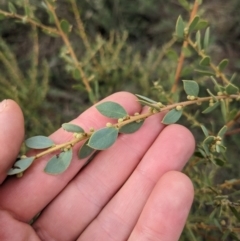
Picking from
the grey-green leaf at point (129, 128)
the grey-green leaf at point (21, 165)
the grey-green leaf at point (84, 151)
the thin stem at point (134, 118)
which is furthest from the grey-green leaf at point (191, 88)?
the grey-green leaf at point (21, 165)

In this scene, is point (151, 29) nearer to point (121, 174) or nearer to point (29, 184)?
point (121, 174)

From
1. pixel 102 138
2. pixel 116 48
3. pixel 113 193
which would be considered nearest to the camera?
pixel 102 138

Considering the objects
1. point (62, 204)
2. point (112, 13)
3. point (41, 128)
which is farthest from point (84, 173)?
point (112, 13)

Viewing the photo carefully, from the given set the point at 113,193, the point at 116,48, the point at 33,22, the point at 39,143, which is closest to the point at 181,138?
the point at 113,193

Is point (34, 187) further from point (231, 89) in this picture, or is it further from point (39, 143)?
point (231, 89)

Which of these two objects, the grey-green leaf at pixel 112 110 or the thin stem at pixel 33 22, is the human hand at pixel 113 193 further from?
the thin stem at pixel 33 22
